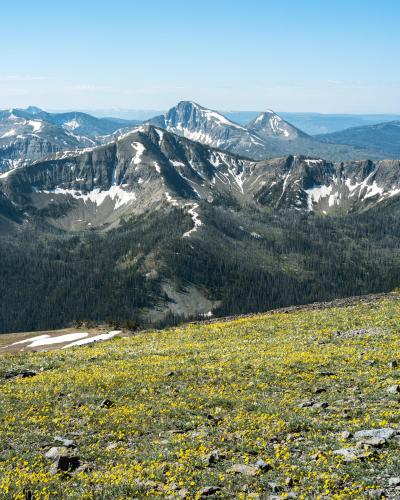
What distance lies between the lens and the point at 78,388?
27875 mm

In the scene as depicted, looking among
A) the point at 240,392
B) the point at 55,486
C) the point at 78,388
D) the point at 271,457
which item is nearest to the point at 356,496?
the point at 271,457

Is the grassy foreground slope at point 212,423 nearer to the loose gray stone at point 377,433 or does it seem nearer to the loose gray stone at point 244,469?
the loose gray stone at point 244,469

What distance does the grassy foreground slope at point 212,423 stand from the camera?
15.1 metres

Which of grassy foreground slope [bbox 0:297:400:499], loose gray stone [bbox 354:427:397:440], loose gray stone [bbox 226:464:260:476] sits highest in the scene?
loose gray stone [bbox 354:427:397:440]

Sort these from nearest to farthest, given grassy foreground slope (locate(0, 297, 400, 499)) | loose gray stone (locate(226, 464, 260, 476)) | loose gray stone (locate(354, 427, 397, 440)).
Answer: grassy foreground slope (locate(0, 297, 400, 499)), loose gray stone (locate(226, 464, 260, 476)), loose gray stone (locate(354, 427, 397, 440))

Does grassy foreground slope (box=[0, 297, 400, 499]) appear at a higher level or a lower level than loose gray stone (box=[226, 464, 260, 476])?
lower

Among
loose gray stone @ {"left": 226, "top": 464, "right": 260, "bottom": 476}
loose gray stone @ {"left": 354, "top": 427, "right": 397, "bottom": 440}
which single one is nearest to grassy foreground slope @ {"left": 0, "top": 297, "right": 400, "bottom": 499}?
loose gray stone @ {"left": 226, "top": 464, "right": 260, "bottom": 476}

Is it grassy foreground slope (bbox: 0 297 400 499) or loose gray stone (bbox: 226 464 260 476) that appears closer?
grassy foreground slope (bbox: 0 297 400 499)

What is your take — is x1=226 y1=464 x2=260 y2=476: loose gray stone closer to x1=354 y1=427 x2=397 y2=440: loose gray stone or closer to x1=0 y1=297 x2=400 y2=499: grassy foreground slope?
x1=0 y1=297 x2=400 y2=499: grassy foreground slope

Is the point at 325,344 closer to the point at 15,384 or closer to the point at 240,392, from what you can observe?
the point at 240,392

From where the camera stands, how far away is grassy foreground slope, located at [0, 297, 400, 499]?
15.1 metres

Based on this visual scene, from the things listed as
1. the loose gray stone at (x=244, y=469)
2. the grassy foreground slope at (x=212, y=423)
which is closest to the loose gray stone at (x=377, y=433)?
the grassy foreground slope at (x=212, y=423)

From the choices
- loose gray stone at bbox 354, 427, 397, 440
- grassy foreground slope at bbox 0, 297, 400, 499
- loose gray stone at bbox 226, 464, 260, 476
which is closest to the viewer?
grassy foreground slope at bbox 0, 297, 400, 499

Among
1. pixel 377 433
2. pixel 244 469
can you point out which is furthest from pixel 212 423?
pixel 377 433
